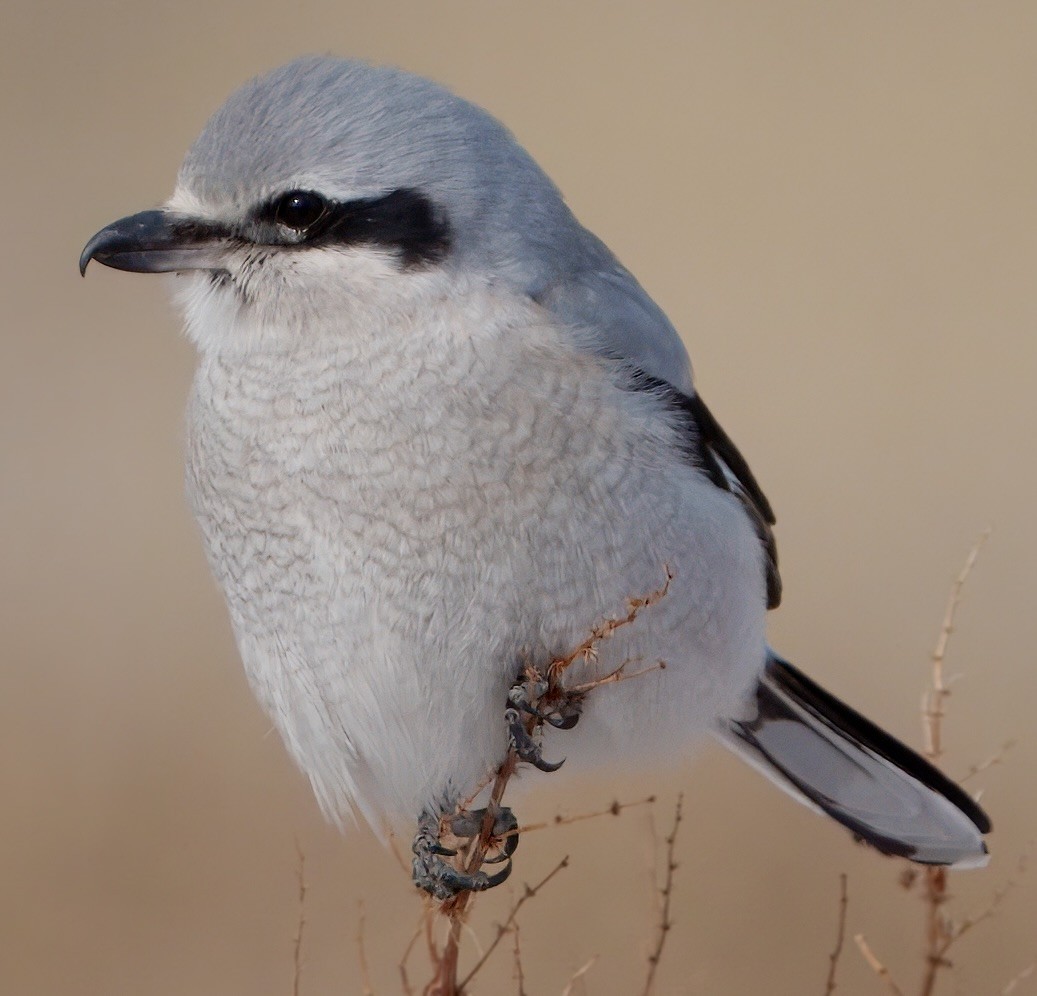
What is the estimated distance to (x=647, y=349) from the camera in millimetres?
1832

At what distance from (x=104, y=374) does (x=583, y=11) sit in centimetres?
178

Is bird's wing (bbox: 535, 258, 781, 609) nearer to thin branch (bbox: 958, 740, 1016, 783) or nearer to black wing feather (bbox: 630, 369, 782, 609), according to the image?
black wing feather (bbox: 630, 369, 782, 609)

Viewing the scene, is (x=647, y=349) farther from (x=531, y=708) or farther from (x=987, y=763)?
(x=987, y=763)

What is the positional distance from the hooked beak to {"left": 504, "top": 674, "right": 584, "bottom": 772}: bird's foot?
594 millimetres

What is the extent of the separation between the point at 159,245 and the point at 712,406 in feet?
6.90

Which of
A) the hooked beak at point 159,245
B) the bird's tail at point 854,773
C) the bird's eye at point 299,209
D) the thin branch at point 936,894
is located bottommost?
the bird's tail at point 854,773

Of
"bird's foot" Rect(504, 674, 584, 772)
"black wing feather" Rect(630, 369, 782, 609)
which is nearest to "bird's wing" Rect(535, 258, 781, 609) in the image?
"black wing feather" Rect(630, 369, 782, 609)

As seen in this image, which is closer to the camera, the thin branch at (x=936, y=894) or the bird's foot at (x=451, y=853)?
the thin branch at (x=936, y=894)

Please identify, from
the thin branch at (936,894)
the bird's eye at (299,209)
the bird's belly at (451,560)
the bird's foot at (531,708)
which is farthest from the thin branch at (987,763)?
the bird's eye at (299,209)

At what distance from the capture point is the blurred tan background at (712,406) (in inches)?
113

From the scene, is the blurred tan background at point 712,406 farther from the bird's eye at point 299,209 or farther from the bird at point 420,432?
the bird's eye at point 299,209

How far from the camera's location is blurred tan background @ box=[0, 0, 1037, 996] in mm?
2879

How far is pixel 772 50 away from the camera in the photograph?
13.2 feet

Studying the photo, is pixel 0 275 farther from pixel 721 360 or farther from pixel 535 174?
pixel 535 174
